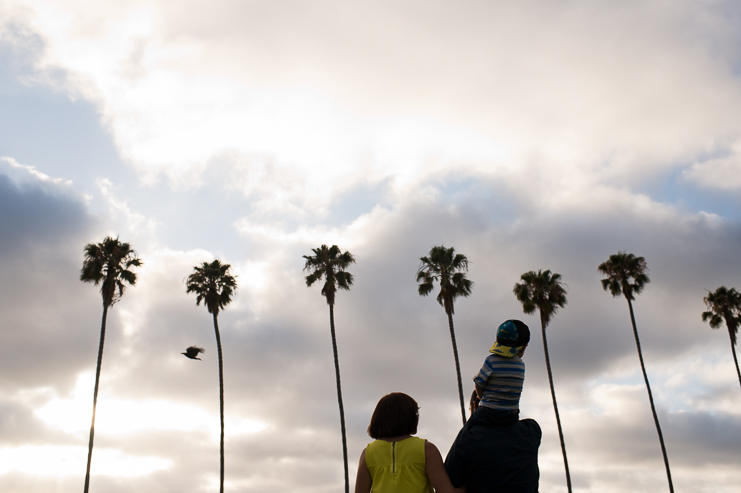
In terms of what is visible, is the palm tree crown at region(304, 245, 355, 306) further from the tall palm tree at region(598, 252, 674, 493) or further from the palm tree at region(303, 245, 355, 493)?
the tall palm tree at region(598, 252, 674, 493)

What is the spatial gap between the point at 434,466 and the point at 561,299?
39461mm

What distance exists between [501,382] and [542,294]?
38685 mm

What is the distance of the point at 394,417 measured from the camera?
177 inches

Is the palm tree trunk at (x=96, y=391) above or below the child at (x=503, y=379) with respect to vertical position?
above

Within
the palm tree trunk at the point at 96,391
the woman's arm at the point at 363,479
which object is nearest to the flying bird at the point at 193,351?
the palm tree trunk at the point at 96,391

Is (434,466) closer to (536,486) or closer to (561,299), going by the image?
(536,486)

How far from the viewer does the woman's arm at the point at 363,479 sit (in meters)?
4.55

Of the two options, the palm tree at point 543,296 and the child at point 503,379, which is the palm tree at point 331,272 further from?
the child at point 503,379

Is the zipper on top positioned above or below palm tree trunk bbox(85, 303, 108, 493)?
below

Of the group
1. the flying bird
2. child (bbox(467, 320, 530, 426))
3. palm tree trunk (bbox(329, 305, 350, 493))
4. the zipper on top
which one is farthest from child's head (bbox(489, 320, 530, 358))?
palm tree trunk (bbox(329, 305, 350, 493))

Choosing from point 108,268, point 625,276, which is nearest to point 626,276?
point 625,276

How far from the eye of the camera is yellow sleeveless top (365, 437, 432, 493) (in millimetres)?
4398

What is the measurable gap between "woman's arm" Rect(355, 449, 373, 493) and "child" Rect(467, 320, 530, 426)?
996 millimetres

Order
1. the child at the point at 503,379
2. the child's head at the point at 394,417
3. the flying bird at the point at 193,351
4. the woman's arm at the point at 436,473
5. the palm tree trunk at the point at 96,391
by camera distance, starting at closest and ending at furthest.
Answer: the woman's arm at the point at 436,473
the child's head at the point at 394,417
the child at the point at 503,379
the flying bird at the point at 193,351
the palm tree trunk at the point at 96,391
